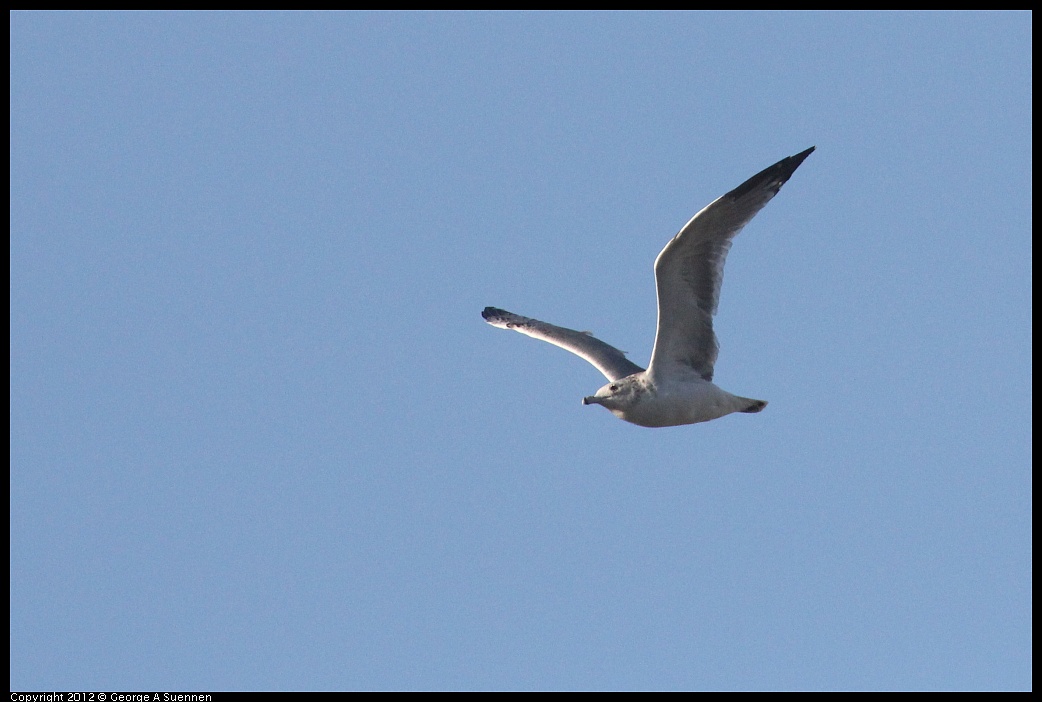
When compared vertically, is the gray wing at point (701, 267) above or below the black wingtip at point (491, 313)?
below

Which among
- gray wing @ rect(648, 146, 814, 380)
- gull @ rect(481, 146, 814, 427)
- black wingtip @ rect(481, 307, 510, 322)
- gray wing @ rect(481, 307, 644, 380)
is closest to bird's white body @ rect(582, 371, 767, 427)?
gull @ rect(481, 146, 814, 427)

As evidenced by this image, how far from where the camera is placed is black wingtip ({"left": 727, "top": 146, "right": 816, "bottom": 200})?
15703mm

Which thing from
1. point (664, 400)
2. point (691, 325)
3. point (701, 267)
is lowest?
point (664, 400)

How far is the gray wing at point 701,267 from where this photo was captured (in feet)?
51.7

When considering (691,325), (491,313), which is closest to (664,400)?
(691,325)

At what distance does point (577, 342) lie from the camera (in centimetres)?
2030

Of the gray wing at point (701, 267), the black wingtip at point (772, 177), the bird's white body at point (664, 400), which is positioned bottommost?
the bird's white body at point (664, 400)

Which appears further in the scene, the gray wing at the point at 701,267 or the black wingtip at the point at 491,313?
the black wingtip at the point at 491,313


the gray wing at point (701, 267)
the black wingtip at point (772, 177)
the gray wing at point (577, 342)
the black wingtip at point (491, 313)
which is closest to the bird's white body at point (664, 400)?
the gray wing at point (701, 267)

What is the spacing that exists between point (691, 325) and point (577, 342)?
12.9ft

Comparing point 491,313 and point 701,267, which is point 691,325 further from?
point 491,313

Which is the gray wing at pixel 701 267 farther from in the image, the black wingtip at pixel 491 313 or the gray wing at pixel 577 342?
the black wingtip at pixel 491 313

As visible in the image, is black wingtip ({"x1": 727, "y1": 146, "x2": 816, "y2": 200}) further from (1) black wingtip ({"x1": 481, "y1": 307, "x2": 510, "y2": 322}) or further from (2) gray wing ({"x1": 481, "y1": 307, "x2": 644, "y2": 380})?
(1) black wingtip ({"x1": 481, "y1": 307, "x2": 510, "y2": 322})
